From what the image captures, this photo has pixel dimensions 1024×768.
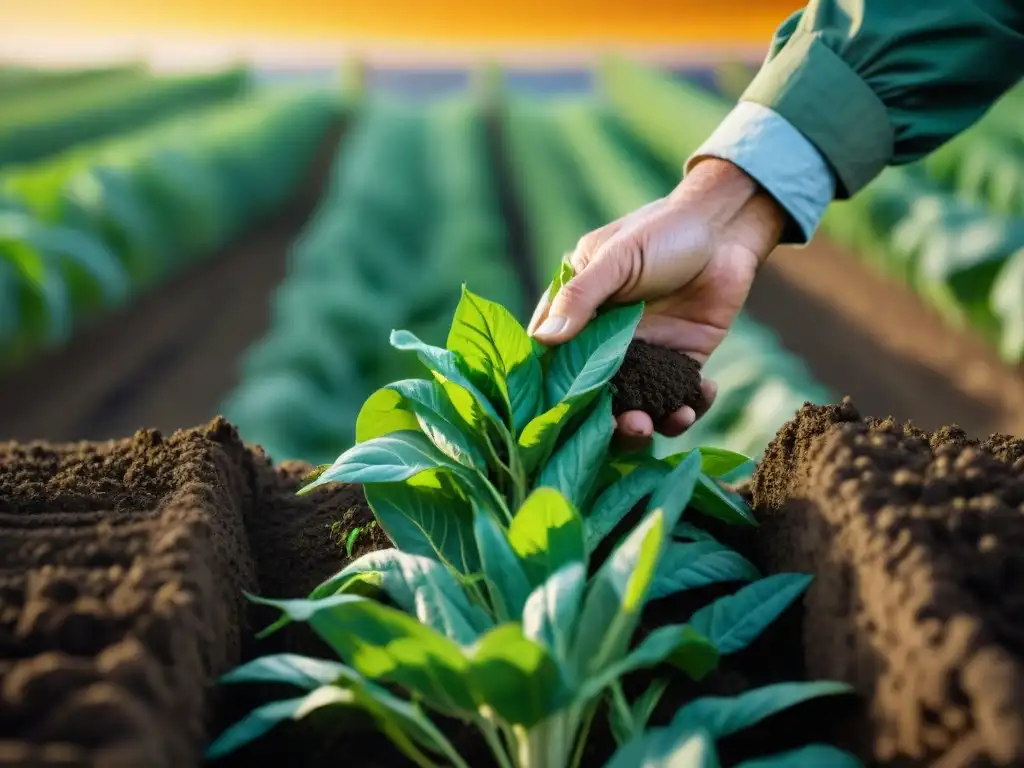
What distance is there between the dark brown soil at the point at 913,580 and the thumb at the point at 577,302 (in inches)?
12.8

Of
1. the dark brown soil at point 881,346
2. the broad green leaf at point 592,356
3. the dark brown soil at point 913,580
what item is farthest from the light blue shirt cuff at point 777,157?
the dark brown soil at point 881,346

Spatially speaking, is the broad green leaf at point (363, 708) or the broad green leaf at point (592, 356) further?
the broad green leaf at point (592, 356)

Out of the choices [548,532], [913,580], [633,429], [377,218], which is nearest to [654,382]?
[633,429]

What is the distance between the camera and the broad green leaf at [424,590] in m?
0.96

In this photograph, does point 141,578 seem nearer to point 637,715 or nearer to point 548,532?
point 548,532

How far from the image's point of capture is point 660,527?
2.90 ft

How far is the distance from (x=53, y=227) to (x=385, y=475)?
5277 mm

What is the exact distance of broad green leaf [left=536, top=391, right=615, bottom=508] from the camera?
1.18 m

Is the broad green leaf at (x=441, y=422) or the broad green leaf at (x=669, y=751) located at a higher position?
the broad green leaf at (x=441, y=422)

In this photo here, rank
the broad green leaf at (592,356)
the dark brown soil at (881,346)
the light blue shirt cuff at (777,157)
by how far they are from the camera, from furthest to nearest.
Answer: the dark brown soil at (881,346)
the light blue shirt cuff at (777,157)
the broad green leaf at (592,356)

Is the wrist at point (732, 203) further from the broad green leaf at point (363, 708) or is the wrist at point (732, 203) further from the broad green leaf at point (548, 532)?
the broad green leaf at point (363, 708)

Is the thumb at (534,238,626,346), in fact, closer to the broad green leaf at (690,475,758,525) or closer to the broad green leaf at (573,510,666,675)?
the broad green leaf at (690,475,758,525)

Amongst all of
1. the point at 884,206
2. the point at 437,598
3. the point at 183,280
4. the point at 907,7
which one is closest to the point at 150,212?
the point at 183,280

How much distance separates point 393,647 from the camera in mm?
875
